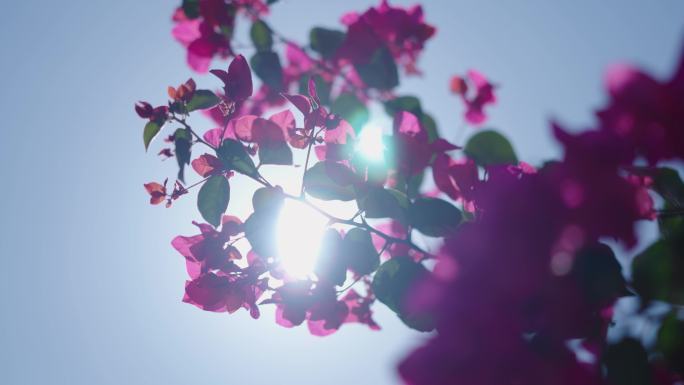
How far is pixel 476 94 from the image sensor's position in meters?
2.00

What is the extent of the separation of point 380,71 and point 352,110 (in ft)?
0.73

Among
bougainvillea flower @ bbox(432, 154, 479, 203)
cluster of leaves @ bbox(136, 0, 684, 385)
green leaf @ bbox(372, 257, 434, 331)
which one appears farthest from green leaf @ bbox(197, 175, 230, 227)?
bougainvillea flower @ bbox(432, 154, 479, 203)

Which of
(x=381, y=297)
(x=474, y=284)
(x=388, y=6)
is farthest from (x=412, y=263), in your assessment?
(x=388, y=6)

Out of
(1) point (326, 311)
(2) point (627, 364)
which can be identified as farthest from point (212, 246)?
(2) point (627, 364)

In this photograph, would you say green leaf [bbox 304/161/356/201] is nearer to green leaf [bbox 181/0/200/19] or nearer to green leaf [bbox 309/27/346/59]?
green leaf [bbox 309/27/346/59]

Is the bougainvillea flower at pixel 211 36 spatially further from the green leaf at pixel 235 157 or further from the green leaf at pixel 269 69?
the green leaf at pixel 235 157

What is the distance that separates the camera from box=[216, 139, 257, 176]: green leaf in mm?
1079

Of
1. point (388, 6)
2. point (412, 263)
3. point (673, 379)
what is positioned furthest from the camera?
point (388, 6)

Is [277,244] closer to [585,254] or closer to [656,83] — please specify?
[585,254]

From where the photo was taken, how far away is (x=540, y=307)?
654mm

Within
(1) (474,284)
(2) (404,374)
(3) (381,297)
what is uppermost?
(3) (381,297)

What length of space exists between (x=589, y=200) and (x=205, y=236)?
2.85 ft

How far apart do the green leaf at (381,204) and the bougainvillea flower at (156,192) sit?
1.65 feet

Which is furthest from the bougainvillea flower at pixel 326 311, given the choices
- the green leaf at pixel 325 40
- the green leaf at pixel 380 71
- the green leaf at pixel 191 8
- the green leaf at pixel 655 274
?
the green leaf at pixel 191 8
